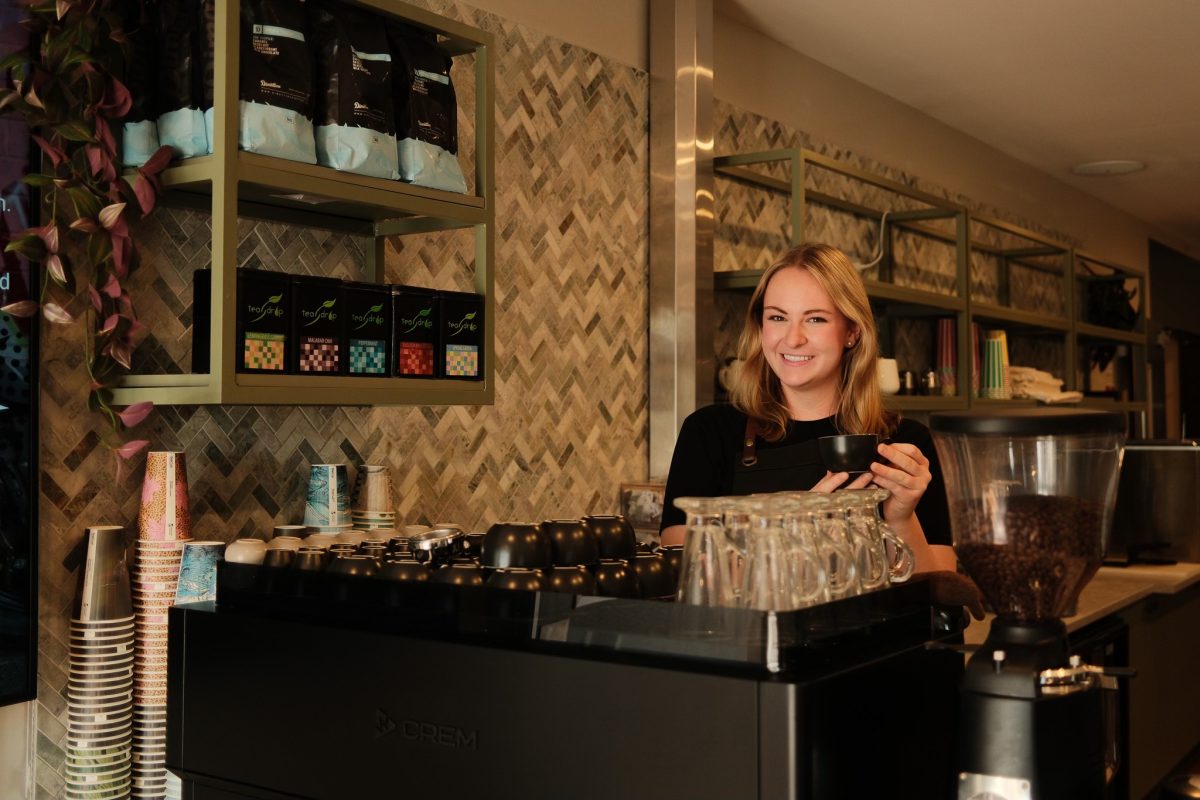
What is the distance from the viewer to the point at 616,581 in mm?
1427

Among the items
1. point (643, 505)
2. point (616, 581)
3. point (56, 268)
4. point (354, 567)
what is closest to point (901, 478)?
point (616, 581)

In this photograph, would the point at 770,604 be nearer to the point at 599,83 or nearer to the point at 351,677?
the point at 351,677

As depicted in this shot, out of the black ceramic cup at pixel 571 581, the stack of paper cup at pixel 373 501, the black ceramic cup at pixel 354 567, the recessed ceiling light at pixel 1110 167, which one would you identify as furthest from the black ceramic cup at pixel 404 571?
the recessed ceiling light at pixel 1110 167

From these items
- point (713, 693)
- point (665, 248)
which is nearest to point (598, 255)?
point (665, 248)

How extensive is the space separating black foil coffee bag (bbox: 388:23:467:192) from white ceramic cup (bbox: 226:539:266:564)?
781 mm

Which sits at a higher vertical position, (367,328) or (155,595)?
(367,328)

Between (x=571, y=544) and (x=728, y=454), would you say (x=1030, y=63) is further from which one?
(x=571, y=544)

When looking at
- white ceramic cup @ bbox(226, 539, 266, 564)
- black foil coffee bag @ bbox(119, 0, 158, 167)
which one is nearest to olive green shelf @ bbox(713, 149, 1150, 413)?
black foil coffee bag @ bbox(119, 0, 158, 167)

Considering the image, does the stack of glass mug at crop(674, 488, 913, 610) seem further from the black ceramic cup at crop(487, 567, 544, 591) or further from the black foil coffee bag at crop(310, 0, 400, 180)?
the black foil coffee bag at crop(310, 0, 400, 180)

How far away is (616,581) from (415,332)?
3.30 ft

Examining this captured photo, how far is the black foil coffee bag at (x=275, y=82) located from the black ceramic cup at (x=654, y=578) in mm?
995

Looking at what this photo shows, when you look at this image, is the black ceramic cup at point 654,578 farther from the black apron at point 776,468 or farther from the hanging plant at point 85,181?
the hanging plant at point 85,181

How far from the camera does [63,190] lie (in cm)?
197

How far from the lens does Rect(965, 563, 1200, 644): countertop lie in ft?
11.2
